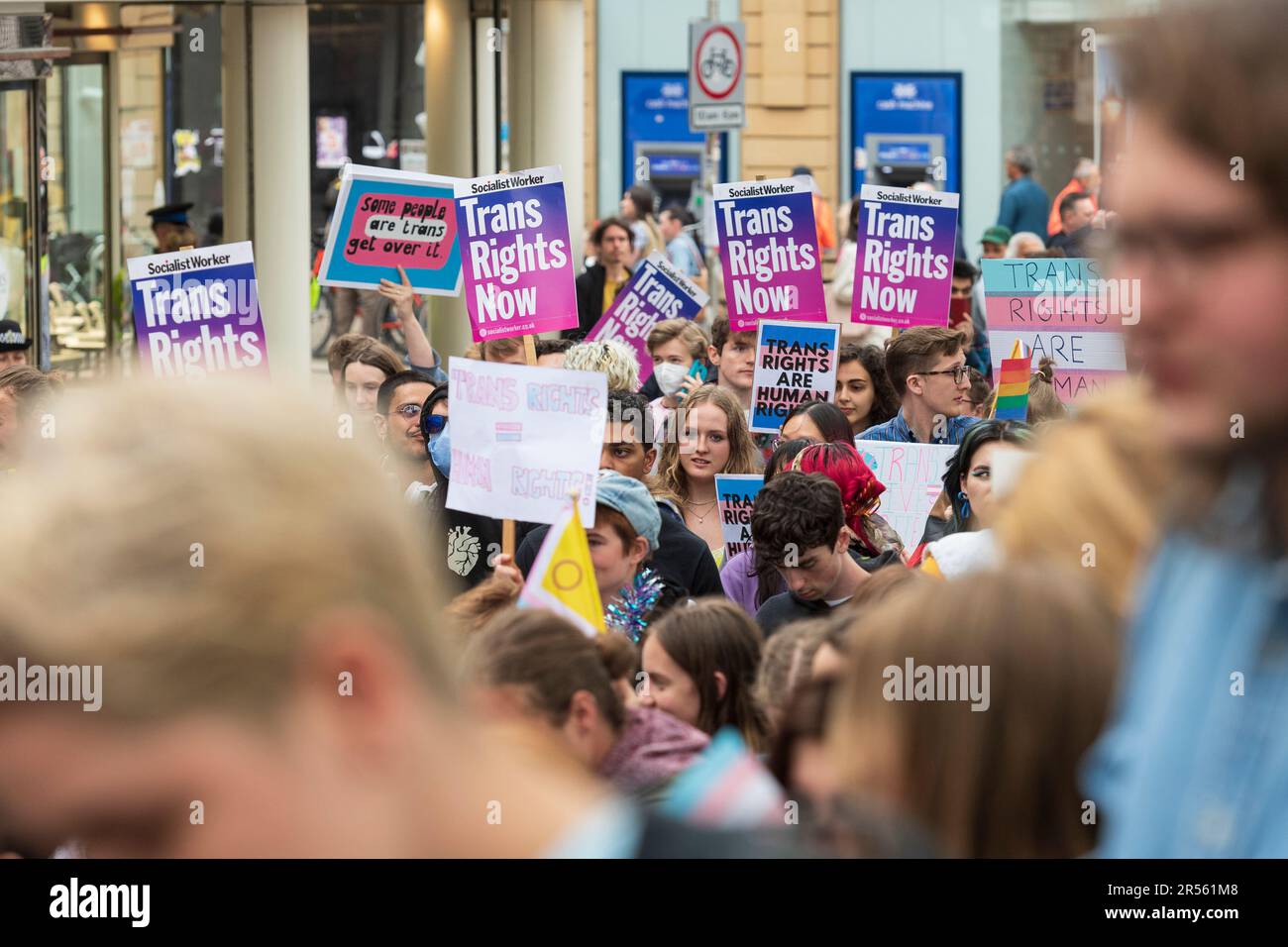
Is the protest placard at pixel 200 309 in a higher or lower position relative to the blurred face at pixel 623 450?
higher

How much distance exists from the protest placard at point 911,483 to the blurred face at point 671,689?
2.73 metres

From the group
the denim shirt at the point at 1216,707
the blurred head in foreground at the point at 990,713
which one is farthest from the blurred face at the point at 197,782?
the blurred head in foreground at the point at 990,713

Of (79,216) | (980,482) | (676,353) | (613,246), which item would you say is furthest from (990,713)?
(79,216)

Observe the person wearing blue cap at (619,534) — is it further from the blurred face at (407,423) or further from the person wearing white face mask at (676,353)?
the person wearing white face mask at (676,353)

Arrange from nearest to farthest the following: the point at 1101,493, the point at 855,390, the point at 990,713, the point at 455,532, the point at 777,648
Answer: the point at 1101,493 → the point at 990,713 → the point at 777,648 → the point at 455,532 → the point at 855,390

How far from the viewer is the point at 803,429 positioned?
6922 mm

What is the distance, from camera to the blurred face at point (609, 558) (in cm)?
532

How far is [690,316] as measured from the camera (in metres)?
10.4

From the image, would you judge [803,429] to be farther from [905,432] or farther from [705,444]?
[905,432]

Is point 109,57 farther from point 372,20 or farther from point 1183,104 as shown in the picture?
point 1183,104

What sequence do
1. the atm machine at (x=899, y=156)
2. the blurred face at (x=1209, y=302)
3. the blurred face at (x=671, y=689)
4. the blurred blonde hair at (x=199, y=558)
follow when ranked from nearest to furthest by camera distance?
the blurred blonde hair at (x=199, y=558)
the blurred face at (x=1209, y=302)
the blurred face at (x=671, y=689)
the atm machine at (x=899, y=156)

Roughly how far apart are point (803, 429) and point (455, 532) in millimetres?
1310

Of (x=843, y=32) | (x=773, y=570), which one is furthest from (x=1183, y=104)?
(x=843, y=32)

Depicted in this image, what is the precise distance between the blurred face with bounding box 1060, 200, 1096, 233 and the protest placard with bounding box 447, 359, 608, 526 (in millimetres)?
9675
